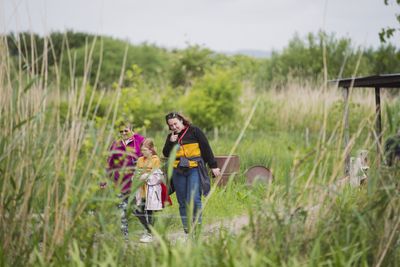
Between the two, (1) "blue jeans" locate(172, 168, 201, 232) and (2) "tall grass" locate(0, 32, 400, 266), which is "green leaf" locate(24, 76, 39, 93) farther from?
(1) "blue jeans" locate(172, 168, 201, 232)

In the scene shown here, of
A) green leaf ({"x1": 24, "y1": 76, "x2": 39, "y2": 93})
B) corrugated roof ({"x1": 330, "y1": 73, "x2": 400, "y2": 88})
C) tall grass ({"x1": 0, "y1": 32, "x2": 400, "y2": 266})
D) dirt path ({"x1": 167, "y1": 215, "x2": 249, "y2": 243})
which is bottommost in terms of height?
dirt path ({"x1": 167, "y1": 215, "x2": 249, "y2": 243})

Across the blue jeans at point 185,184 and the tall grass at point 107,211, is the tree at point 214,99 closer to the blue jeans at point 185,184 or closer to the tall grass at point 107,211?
the blue jeans at point 185,184

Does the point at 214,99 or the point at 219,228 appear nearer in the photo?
the point at 219,228

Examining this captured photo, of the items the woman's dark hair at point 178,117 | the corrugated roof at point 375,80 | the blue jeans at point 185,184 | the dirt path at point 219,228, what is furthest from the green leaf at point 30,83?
the corrugated roof at point 375,80

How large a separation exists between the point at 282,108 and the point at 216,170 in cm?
1224

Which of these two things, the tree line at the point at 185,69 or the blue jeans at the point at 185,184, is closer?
the tree line at the point at 185,69

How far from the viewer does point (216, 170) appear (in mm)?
8047

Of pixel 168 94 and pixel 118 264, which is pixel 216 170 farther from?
pixel 168 94

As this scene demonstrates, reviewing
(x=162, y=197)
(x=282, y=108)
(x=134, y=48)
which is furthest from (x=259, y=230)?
(x=134, y=48)

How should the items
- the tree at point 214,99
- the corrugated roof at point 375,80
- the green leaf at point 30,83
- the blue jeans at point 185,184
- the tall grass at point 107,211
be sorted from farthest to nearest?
1. the tree at point 214,99
2. the corrugated roof at point 375,80
3. the blue jeans at point 185,184
4. the green leaf at point 30,83
5. the tall grass at point 107,211

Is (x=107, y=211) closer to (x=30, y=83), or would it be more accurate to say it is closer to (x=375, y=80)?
(x=30, y=83)

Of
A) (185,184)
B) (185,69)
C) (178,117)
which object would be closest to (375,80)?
(178,117)

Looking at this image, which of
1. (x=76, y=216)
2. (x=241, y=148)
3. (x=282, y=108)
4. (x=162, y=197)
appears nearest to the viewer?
(x=76, y=216)

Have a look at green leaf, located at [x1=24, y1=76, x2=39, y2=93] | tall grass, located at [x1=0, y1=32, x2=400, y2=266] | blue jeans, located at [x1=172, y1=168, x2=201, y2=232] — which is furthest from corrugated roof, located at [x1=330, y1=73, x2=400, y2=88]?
green leaf, located at [x1=24, y1=76, x2=39, y2=93]
